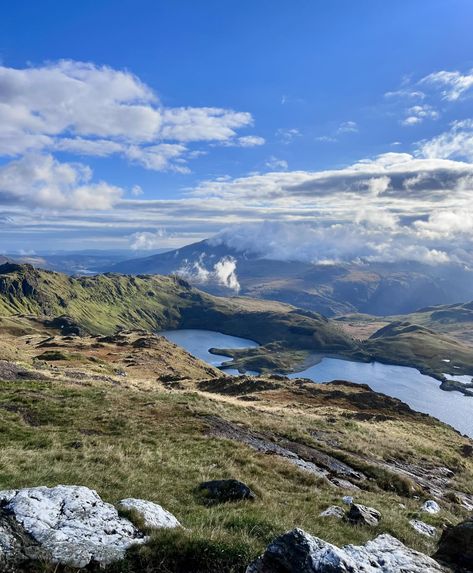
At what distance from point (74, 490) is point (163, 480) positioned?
298 inches

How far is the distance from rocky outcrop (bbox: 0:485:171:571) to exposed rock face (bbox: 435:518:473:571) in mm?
7986

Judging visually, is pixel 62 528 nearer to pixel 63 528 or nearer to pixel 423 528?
pixel 63 528

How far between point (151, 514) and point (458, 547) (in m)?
8.84

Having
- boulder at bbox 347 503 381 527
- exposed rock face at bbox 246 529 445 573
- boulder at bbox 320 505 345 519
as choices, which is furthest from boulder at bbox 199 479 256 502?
exposed rock face at bbox 246 529 445 573

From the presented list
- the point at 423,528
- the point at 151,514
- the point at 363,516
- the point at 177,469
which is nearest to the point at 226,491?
the point at 177,469

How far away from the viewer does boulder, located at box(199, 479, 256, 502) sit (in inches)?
683

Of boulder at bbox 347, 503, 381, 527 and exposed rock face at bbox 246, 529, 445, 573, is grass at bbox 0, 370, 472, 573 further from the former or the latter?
exposed rock face at bbox 246, 529, 445, 573

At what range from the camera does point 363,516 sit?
16.9 meters

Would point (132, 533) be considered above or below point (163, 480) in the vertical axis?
above

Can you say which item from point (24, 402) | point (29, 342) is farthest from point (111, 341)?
point (24, 402)

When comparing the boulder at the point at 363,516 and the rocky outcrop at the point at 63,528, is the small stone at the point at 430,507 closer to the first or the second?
the boulder at the point at 363,516

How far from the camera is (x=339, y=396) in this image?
93.6 metres

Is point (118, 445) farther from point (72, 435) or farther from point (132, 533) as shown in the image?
point (132, 533)

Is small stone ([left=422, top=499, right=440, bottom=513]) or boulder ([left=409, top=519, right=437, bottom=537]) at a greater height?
boulder ([left=409, top=519, right=437, bottom=537])
